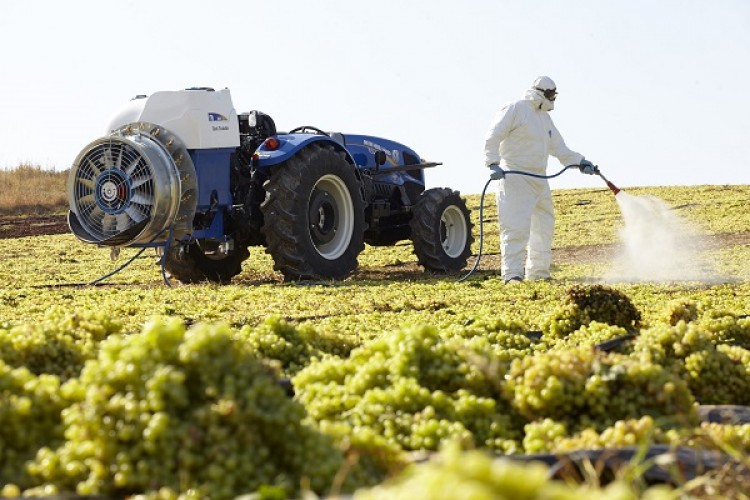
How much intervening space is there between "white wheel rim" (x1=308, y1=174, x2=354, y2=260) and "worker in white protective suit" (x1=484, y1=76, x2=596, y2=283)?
1443 mm

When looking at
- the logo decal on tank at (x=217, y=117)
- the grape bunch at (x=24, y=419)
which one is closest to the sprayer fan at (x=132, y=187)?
the logo decal on tank at (x=217, y=117)

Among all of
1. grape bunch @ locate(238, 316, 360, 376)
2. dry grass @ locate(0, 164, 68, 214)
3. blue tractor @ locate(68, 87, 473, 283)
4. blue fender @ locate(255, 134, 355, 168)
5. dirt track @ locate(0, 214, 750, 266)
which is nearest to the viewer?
grape bunch @ locate(238, 316, 360, 376)

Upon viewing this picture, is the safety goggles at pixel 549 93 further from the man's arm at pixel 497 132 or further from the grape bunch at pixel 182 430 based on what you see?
the grape bunch at pixel 182 430

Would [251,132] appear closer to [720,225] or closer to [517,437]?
[517,437]

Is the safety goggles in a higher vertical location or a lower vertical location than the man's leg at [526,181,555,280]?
higher

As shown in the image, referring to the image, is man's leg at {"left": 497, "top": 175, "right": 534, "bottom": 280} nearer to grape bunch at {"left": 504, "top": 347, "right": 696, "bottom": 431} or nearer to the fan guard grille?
the fan guard grille

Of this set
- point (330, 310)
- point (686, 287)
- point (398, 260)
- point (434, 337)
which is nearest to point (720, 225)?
point (398, 260)

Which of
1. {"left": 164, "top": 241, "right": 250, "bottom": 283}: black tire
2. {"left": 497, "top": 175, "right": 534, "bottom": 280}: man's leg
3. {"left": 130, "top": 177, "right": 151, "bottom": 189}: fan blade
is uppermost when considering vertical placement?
{"left": 130, "top": 177, "right": 151, "bottom": 189}: fan blade

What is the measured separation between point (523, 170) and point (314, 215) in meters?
2.11

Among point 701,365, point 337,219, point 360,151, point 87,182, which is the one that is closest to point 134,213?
point 87,182

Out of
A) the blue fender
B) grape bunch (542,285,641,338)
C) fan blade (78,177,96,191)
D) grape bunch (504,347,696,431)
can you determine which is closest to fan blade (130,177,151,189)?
fan blade (78,177,96,191)

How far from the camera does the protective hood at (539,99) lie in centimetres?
1061

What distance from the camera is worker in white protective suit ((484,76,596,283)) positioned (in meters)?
10.4

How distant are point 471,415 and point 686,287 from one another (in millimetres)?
6147
